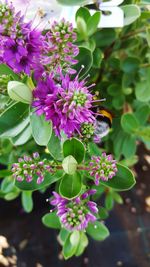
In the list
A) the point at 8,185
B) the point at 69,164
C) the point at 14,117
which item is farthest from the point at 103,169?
the point at 8,185

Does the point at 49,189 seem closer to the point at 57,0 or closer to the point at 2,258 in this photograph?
the point at 2,258

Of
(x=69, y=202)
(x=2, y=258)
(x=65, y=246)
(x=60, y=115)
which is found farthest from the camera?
(x=2, y=258)

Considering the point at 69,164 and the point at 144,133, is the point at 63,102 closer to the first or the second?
the point at 69,164

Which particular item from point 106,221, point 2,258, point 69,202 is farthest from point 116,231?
point 69,202

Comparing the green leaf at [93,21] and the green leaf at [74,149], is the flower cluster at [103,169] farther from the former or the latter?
the green leaf at [93,21]

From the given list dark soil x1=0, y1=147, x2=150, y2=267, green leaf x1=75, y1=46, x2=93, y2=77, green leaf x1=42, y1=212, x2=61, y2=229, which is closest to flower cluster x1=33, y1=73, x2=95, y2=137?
green leaf x1=75, y1=46, x2=93, y2=77

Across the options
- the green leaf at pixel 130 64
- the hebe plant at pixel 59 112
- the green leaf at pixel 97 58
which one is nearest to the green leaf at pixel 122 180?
the hebe plant at pixel 59 112
